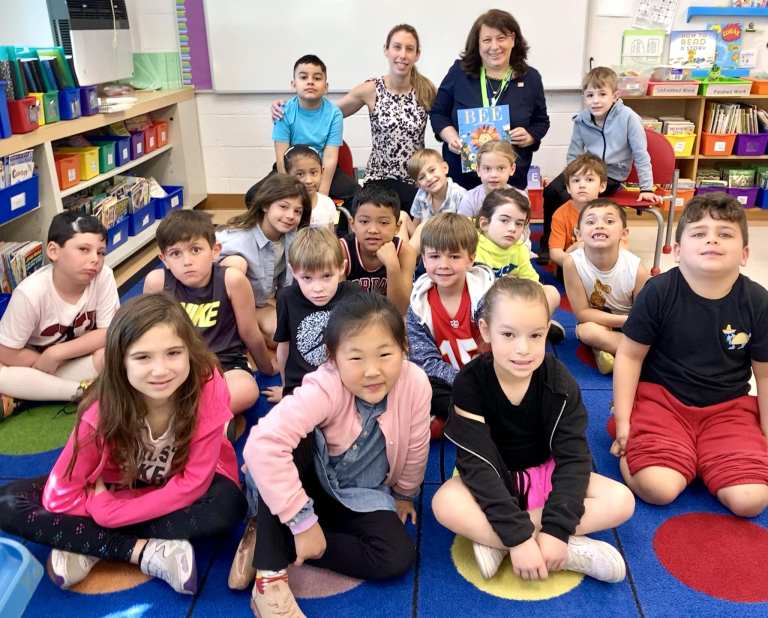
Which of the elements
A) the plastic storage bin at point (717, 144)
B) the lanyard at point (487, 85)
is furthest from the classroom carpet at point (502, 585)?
the plastic storage bin at point (717, 144)

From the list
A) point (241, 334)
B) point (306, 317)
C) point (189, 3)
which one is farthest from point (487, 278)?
point (189, 3)

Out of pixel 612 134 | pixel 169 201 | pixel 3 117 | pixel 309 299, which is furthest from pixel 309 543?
pixel 169 201

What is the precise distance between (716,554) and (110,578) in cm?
133

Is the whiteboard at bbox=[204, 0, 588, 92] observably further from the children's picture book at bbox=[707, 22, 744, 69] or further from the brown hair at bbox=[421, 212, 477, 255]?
the brown hair at bbox=[421, 212, 477, 255]

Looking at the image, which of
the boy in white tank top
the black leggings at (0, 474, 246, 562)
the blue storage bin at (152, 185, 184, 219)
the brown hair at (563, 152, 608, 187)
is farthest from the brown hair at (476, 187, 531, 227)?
the blue storage bin at (152, 185, 184, 219)

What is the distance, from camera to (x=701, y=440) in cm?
170

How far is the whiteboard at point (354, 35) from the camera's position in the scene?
3.94m

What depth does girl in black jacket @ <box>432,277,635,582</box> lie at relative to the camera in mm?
1375

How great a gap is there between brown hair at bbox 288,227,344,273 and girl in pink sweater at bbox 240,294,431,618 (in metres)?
0.50

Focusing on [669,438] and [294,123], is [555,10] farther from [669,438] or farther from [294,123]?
[669,438]

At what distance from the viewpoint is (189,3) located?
405 cm

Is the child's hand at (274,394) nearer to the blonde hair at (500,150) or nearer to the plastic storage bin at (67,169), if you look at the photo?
the blonde hair at (500,150)

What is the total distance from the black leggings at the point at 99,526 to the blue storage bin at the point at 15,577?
0.10m

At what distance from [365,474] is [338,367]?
0.27m
